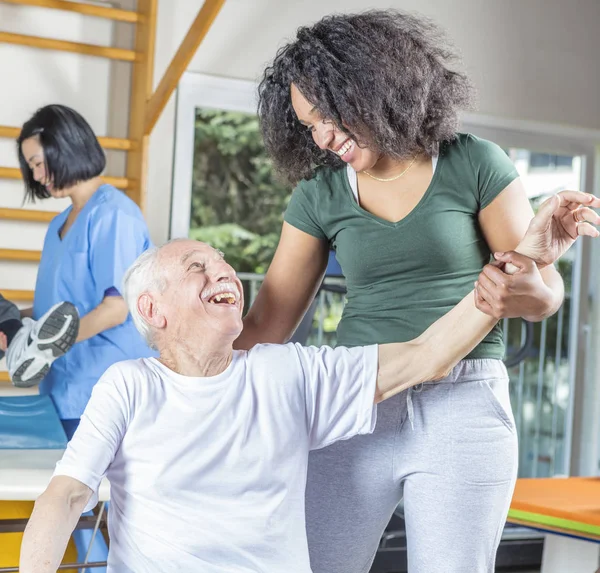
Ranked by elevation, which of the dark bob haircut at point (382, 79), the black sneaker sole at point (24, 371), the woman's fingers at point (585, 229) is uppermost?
the dark bob haircut at point (382, 79)

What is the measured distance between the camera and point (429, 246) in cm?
135

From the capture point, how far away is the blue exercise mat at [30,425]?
6.05 ft

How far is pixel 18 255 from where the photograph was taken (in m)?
3.09

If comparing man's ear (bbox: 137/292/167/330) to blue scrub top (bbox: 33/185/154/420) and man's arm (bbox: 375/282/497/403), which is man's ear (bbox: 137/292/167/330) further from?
blue scrub top (bbox: 33/185/154/420)

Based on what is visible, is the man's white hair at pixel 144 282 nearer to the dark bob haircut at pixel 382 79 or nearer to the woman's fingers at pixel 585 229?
the dark bob haircut at pixel 382 79

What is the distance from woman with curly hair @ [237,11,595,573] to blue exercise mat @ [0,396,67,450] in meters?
0.68

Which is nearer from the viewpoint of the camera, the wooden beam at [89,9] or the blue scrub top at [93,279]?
the blue scrub top at [93,279]

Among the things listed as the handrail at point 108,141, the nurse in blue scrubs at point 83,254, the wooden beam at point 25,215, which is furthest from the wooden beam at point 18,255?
the nurse in blue scrubs at point 83,254

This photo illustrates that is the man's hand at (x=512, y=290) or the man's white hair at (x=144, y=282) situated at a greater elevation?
the man's hand at (x=512, y=290)

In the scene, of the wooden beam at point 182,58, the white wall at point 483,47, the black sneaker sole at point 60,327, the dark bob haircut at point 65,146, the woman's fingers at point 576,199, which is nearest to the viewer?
the woman's fingers at point 576,199

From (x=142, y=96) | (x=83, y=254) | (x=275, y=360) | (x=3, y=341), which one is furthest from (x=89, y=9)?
(x=275, y=360)

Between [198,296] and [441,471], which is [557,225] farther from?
[198,296]

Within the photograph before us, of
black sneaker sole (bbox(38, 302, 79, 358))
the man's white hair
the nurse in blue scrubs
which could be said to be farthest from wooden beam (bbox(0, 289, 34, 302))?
the man's white hair

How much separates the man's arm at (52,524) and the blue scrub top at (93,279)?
0.97 metres
